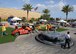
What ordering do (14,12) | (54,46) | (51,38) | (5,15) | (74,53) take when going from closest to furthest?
(74,53) < (54,46) < (51,38) < (5,15) < (14,12)

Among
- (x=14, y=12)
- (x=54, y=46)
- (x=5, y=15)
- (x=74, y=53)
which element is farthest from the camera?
(x=14, y=12)

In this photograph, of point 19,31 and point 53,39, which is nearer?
point 53,39

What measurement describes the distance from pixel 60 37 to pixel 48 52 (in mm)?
6666

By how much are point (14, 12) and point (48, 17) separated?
30116 millimetres

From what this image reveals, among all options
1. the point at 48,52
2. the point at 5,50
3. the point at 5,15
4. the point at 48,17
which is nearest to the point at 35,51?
the point at 48,52

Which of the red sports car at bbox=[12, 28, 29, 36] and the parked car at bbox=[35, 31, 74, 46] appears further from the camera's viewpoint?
the red sports car at bbox=[12, 28, 29, 36]

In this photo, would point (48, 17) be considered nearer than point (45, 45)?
No

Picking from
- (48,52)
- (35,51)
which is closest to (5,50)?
(35,51)

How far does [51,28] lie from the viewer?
43688 mm

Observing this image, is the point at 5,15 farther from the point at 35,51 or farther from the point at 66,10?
the point at 35,51

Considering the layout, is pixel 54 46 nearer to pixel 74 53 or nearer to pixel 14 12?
pixel 74 53

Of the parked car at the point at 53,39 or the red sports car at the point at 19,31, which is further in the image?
the red sports car at the point at 19,31

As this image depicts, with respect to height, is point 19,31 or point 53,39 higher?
point 19,31

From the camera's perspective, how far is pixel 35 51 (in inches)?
845
